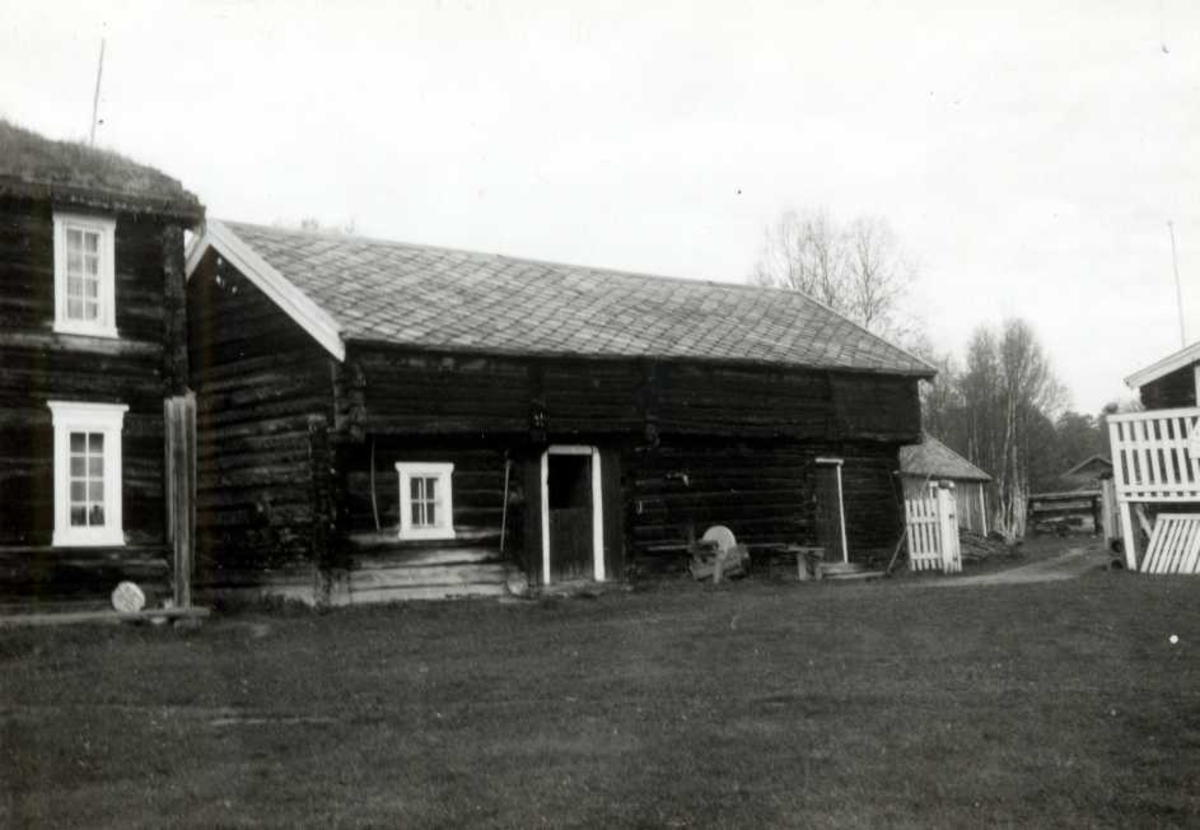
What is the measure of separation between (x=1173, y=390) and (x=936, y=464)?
21.5m

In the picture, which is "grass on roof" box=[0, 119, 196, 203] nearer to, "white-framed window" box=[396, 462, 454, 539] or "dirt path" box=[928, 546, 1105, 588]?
"white-framed window" box=[396, 462, 454, 539]

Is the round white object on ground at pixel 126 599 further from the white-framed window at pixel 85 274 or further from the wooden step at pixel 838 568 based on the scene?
the wooden step at pixel 838 568

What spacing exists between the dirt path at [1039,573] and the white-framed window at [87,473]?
40.6 feet

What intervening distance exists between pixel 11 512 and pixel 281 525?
4404 millimetres

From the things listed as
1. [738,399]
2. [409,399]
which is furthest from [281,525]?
[738,399]

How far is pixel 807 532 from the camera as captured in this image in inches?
981

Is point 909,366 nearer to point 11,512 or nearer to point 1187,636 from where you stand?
point 1187,636

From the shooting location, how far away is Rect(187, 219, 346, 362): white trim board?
1850cm

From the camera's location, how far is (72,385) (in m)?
16.9

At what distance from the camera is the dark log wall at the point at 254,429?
19188 millimetres

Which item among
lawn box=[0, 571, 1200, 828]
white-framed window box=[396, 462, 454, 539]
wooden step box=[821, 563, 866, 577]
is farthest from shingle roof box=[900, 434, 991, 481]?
lawn box=[0, 571, 1200, 828]

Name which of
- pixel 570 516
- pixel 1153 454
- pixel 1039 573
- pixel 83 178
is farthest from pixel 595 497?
pixel 83 178

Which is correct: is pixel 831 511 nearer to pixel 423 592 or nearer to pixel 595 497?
pixel 595 497

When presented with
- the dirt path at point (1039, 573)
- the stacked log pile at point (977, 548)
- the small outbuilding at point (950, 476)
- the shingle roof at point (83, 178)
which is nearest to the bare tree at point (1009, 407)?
the small outbuilding at point (950, 476)
